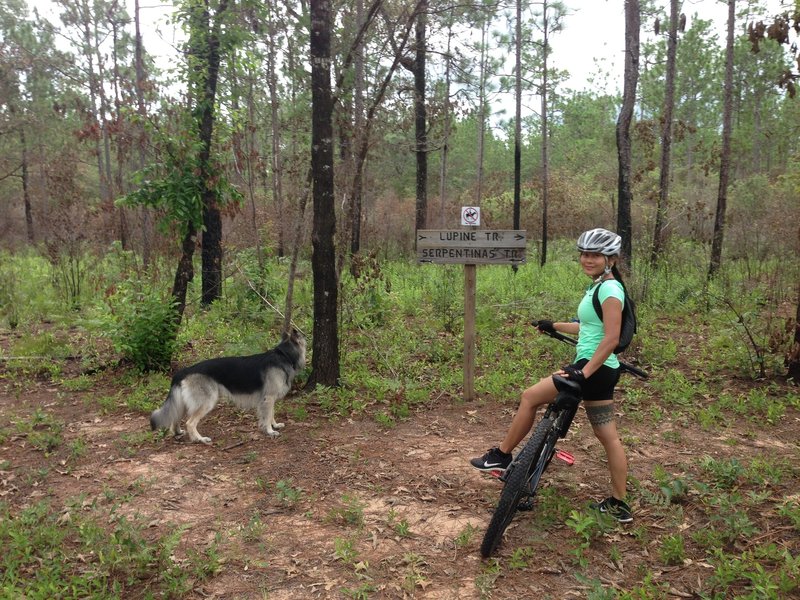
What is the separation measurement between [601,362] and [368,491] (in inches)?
89.2

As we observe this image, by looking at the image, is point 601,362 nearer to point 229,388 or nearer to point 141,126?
point 229,388

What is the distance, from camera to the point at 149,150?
27.1 ft

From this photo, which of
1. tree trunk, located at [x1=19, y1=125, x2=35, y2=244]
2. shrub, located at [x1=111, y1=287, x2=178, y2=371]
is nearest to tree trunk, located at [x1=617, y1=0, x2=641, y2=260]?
shrub, located at [x1=111, y1=287, x2=178, y2=371]

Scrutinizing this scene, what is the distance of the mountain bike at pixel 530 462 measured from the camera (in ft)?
10.7

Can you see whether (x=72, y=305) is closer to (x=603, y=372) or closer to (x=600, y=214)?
(x=603, y=372)

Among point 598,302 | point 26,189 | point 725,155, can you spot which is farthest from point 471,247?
point 26,189

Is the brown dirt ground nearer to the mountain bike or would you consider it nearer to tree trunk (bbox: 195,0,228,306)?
the mountain bike

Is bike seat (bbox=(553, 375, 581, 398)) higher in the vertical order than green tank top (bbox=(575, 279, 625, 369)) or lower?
lower

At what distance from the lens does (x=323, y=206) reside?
591cm

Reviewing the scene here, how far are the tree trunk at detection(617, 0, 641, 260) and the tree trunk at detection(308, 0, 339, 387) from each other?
6.18 metres

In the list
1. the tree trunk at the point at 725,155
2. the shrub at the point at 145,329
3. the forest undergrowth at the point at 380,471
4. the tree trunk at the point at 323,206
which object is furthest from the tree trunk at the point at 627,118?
the shrub at the point at 145,329

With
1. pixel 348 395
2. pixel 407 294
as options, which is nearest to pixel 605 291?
pixel 348 395

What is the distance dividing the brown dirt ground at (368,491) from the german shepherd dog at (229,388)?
0.26m

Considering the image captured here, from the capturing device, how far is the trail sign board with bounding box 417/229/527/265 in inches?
232
